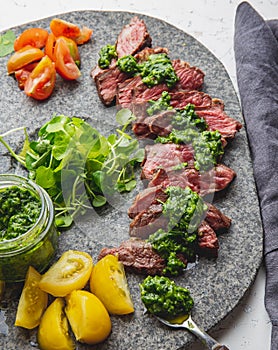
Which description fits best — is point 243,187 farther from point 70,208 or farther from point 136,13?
point 136,13

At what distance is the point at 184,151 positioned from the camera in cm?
278

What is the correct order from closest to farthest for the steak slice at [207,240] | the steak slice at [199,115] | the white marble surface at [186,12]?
the steak slice at [207,240] → the steak slice at [199,115] → the white marble surface at [186,12]

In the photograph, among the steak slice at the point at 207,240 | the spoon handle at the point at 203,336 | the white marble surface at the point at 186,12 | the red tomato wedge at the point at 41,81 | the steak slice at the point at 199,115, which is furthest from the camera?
the white marble surface at the point at 186,12

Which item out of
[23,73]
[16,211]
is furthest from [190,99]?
[16,211]

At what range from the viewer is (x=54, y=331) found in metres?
2.31

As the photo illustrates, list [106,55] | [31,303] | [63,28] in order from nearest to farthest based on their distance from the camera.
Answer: [31,303] → [106,55] → [63,28]

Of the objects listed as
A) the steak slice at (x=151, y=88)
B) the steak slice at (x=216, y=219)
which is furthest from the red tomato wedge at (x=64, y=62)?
the steak slice at (x=216, y=219)

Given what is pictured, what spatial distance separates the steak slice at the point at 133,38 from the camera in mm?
3193

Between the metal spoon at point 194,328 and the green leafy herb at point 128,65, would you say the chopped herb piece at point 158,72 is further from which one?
the metal spoon at point 194,328

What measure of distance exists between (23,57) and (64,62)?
7.5 inches

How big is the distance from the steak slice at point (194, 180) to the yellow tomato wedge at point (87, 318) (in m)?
0.57

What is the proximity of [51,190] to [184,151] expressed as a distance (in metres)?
0.56

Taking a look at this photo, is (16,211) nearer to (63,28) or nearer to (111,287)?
(111,287)

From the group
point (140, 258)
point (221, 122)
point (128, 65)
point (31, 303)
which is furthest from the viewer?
point (128, 65)
